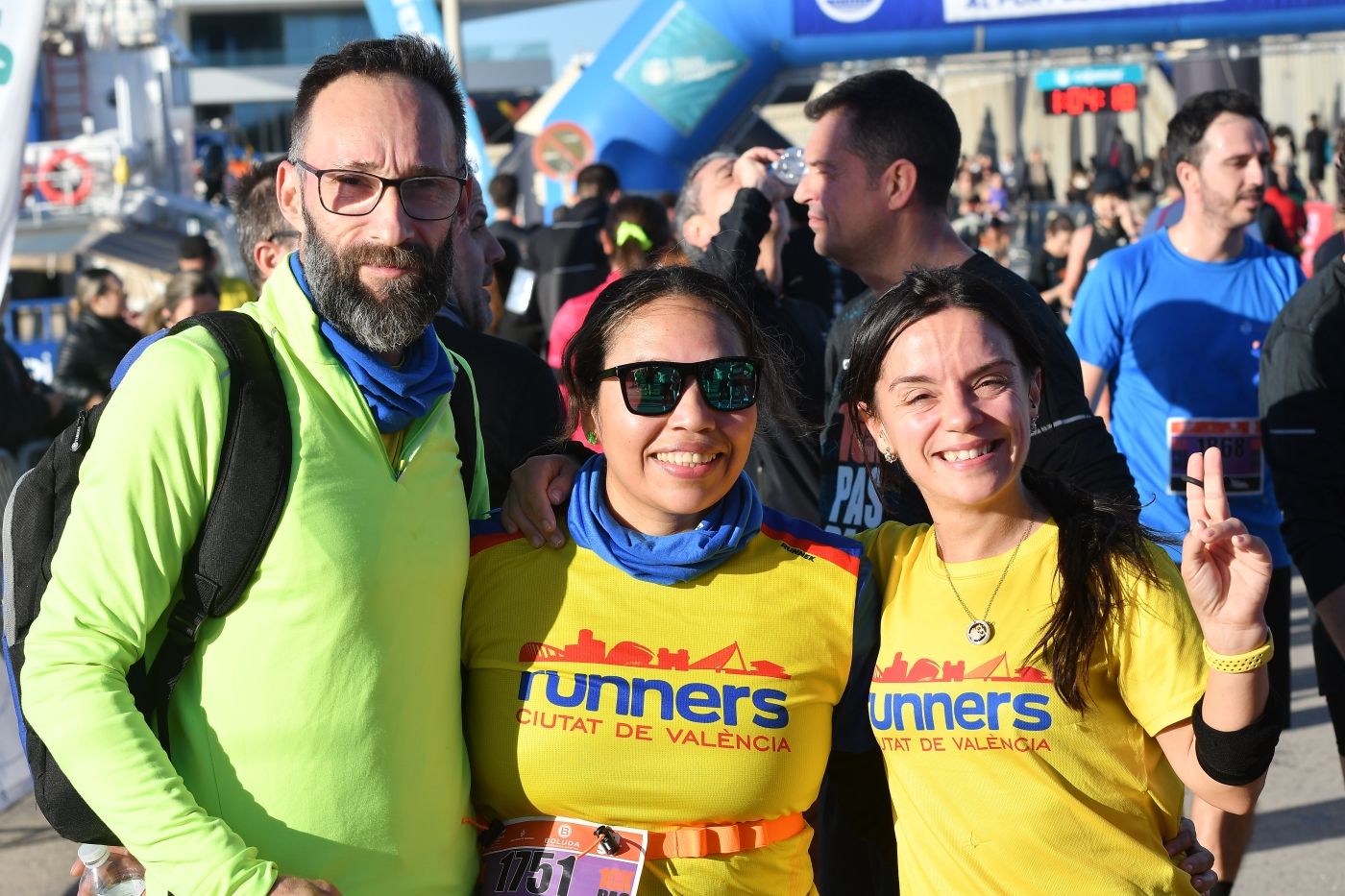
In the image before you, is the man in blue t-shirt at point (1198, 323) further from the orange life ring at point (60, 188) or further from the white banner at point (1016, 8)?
the orange life ring at point (60, 188)

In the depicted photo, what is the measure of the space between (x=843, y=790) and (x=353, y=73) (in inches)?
53.3

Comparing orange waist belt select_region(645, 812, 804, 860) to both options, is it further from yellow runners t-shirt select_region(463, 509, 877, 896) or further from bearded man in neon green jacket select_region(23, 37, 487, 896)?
bearded man in neon green jacket select_region(23, 37, 487, 896)

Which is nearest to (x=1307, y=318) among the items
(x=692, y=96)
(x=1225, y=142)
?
(x=1225, y=142)

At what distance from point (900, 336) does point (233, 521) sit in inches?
41.7

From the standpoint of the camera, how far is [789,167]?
4172 millimetres

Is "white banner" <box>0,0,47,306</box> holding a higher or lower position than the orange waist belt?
higher

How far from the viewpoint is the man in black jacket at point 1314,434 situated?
10.7 feet

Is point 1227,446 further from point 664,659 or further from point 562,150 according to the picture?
point 562,150

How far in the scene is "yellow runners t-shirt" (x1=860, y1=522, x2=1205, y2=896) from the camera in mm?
A: 2072

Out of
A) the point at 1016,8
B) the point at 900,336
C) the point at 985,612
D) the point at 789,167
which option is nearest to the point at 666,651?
the point at 985,612

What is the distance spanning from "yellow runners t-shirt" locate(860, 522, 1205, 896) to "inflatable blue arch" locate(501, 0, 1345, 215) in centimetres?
1330

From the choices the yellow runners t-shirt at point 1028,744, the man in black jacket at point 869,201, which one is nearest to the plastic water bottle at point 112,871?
the yellow runners t-shirt at point 1028,744

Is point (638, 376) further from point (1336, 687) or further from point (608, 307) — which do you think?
point (1336, 687)

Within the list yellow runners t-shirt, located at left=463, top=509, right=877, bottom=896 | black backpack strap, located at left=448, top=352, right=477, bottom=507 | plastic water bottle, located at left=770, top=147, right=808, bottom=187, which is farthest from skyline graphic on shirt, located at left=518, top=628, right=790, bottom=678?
plastic water bottle, located at left=770, top=147, right=808, bottom=187
